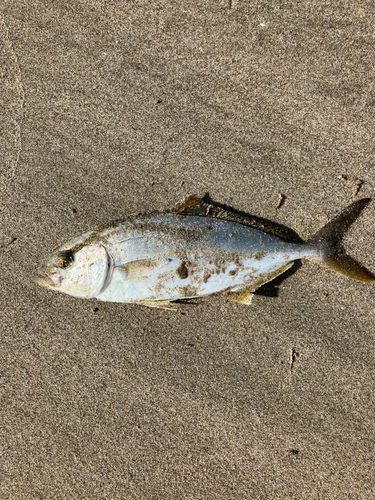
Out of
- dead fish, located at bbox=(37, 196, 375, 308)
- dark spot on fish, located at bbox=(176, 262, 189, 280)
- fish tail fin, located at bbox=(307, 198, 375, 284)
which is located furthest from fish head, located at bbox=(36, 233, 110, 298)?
fish tail fin, located at bbox=(307, 198, 375, 284)

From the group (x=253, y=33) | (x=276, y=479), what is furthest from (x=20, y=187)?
(x=276, y=479)

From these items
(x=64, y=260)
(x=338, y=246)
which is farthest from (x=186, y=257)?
(x=338, y=246)

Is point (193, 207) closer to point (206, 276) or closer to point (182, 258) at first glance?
point (182, 258)

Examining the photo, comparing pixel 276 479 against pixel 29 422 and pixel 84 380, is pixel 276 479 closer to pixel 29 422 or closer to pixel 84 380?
pixel 84 380

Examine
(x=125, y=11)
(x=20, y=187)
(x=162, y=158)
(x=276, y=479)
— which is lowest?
(x=276, y=479)

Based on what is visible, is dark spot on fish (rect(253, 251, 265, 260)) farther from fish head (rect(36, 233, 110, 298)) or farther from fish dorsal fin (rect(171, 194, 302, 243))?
fish head (rect(36, 233, 110, 298))

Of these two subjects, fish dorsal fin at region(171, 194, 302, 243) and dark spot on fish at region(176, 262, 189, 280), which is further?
fish dorsal fin at region(171, 194, 302, 243)
